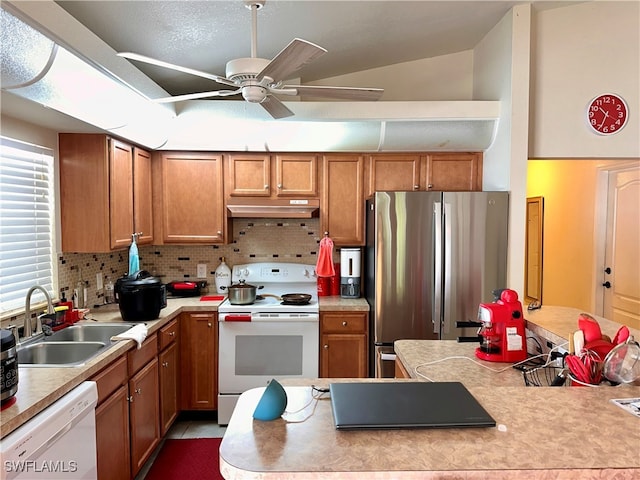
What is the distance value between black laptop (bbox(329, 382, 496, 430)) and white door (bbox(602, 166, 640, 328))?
3182 mm

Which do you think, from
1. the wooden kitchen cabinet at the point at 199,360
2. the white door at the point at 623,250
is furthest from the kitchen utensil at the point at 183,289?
the white door at the point at 623,250

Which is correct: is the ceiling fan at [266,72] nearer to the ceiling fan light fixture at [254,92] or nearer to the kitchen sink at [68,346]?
the ceiling fan light fixture at [254,92]

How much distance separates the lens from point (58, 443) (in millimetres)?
1543

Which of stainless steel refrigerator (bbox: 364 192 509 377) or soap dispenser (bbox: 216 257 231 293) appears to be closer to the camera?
stainless steel refrigerator (bbox: 364 192 509 377)

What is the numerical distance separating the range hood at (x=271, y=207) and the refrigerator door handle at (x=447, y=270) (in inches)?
42.3

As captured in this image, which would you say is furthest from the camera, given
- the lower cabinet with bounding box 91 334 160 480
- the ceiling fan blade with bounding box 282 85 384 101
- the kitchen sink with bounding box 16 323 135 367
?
the kitchen sink with bounding box 16 323 135 367

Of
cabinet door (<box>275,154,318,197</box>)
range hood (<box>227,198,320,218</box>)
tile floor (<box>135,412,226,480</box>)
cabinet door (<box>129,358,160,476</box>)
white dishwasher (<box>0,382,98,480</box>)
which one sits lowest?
tile floor (<box>135,412,226,480</box>)

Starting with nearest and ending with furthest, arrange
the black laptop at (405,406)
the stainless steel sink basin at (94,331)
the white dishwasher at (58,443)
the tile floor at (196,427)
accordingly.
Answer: the black laptop at (405,406) < the white dishwasher at (58,443) < the stainless steel sink basin at (94,331) < the tile floor at (196,427)

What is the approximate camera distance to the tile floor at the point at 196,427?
117 inches

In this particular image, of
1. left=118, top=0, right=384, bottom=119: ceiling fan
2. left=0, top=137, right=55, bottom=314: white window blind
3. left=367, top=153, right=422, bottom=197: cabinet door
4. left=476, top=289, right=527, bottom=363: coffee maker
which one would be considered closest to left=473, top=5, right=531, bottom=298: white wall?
left=367, top=153, right=422, bottom=197: cabinet door

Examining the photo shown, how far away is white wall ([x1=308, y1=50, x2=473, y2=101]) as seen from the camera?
3521 millimetres

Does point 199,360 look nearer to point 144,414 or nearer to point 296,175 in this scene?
point 144,414

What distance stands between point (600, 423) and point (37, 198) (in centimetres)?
291

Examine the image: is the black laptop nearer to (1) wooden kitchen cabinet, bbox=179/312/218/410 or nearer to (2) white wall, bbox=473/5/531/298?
(2) white wall, bbox=473/5/531/298
